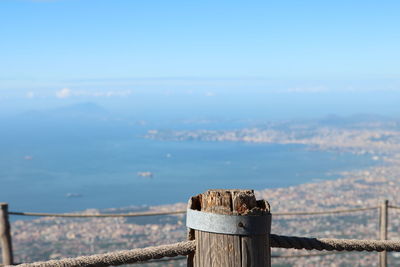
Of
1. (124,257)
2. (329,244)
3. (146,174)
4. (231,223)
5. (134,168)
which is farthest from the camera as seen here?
(134,168)

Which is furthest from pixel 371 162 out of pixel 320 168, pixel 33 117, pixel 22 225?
pixel 33 117

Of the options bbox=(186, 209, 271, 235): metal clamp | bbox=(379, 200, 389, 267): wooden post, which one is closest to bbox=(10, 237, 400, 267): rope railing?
bbox=(186, 209, 271, 235): metal clamp

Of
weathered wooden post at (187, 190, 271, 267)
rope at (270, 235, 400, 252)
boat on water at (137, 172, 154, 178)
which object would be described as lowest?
boat on water at (137, 172, 154, 178)

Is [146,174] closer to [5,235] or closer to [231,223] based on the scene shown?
[5,235]

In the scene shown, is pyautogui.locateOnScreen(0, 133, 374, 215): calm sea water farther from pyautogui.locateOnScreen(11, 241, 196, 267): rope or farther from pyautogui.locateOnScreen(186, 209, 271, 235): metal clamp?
pyautogui.locateOnScreen(186, 209, 271, 235): metal clamp

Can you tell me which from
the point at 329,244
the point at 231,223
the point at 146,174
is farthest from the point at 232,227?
the point at 146,174

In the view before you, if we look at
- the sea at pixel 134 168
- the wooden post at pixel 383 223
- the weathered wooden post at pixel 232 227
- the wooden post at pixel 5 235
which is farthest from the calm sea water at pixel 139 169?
the weathered wooden post at pixel 232 227

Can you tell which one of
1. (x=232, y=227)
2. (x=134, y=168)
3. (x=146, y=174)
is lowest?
(x=134, y=168)

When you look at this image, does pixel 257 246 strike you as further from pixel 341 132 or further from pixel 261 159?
pixel 341 132
